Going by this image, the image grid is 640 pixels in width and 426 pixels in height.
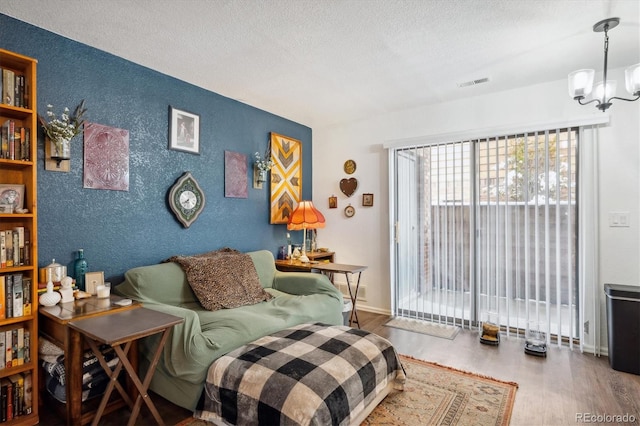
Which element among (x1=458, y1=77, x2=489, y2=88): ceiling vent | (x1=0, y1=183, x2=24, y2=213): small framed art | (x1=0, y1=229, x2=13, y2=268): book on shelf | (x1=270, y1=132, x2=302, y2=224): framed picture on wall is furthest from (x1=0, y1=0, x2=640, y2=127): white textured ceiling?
(x1=0, y1=229, x2=13, y2=268): book on shelf

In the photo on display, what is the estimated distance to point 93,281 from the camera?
95.7 inches

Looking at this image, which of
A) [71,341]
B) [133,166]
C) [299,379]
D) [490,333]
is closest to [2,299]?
[71,341]

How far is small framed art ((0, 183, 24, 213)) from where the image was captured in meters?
1.94

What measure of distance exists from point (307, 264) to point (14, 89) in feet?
9.24

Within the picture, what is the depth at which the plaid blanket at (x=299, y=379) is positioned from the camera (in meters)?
1.61

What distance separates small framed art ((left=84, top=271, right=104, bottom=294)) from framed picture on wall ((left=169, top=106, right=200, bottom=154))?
4.11 feet

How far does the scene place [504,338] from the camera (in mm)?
3275

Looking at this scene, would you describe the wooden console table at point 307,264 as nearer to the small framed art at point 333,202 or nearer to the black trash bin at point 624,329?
the small framed art at point 333,202

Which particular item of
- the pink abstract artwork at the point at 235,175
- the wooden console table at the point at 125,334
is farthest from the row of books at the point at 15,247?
the pink abstract artwork at the point at 235,175

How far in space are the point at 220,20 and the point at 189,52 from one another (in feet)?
1.85

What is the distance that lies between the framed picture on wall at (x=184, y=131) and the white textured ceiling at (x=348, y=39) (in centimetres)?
34

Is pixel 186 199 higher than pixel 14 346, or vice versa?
pixel 186 199

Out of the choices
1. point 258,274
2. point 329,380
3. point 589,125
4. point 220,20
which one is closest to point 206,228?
point 258,274

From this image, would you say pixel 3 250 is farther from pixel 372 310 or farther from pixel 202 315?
pixel 372 310
